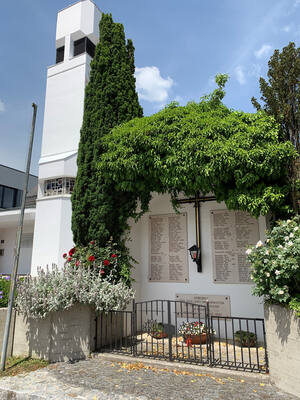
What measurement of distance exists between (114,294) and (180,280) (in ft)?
8.03

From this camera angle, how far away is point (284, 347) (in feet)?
13.4

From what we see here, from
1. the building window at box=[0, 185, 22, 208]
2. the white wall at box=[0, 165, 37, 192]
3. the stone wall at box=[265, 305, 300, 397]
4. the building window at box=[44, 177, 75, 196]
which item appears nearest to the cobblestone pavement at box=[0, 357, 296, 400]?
the stone wall at box=[265, 305, 300, 397]

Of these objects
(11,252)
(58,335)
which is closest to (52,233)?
(58,335)

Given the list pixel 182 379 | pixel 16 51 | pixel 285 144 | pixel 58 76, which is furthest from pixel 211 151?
pixel 16 51

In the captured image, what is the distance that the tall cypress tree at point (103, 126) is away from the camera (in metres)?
6.91

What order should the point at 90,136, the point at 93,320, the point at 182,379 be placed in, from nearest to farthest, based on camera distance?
the point at 182,379 → the point at 93,320 → the point at 90,136

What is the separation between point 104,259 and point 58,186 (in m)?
2.98

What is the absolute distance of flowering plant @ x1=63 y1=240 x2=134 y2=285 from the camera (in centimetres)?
637

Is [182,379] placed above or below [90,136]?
below

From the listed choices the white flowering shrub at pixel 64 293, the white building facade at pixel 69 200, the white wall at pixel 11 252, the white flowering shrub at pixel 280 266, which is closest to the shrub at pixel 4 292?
the white flowering shrub at pixel 64 293

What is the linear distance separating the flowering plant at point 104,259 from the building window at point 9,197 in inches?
545

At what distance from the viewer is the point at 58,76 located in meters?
9.11

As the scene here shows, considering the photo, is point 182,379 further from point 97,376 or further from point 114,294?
point 114,294

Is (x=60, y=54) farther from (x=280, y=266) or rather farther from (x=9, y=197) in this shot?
(x=9, y=197)
